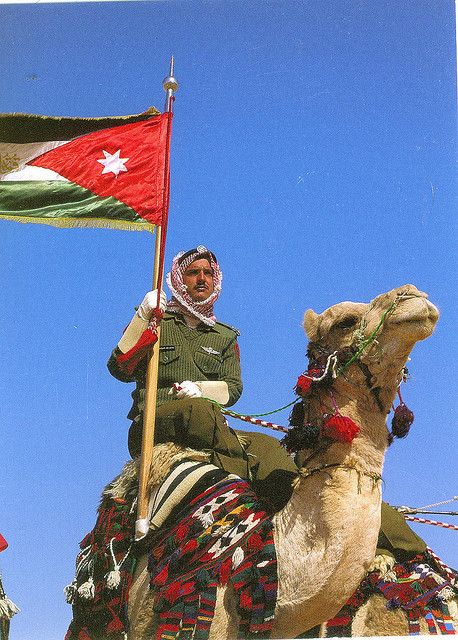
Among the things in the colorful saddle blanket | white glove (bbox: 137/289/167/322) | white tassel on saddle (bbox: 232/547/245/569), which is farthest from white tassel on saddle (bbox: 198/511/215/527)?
white glove (bbox: 137/289/167/322)

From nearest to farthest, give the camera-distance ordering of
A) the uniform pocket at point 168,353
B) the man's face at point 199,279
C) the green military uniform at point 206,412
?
the green military uniform at point 206,412
the uniform pocket at point 168,353
the man's face at point 199,279

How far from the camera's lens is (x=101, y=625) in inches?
285

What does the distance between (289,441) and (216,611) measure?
124 cm

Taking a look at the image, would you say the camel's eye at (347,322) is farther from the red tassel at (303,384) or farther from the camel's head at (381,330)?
the red tassel at (303,384)

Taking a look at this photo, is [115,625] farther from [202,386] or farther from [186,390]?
[202,386]

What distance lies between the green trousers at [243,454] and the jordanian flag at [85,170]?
5.88ft

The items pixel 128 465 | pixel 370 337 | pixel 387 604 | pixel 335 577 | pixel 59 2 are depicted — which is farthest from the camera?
pixel 59 2

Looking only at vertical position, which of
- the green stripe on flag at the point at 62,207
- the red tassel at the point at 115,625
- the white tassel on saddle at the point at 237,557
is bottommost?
the red tassel at the point at 115,625

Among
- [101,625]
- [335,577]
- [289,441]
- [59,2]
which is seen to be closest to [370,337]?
[289,441]

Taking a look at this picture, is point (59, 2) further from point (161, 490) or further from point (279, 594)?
point (279, 594)

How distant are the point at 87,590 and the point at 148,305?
2163mm

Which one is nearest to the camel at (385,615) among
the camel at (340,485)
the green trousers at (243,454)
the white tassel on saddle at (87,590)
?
the green trousers at (243,454)

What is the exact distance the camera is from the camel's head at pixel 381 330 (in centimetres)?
658

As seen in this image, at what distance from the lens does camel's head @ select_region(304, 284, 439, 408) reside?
6578mm
